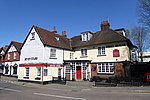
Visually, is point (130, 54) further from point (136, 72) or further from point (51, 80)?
point (51, 80)

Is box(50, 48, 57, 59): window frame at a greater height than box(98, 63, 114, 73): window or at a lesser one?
greater

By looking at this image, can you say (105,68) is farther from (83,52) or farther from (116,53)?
(83,52)

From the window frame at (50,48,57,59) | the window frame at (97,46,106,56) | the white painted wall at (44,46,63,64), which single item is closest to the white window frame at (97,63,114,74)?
the window frame at (97,46,106,56)

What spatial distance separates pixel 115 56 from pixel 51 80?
468 inches

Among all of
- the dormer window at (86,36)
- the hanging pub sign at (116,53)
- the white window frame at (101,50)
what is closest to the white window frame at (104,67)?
the hanging pub sign at (116,53)

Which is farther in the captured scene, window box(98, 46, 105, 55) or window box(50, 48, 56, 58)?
window box(98, 46, 105, 55)

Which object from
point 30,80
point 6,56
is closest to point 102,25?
point 30,80

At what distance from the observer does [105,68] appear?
2620cm

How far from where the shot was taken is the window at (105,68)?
84.1 feet

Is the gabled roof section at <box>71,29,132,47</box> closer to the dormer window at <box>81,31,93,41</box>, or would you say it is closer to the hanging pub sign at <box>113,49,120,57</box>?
the dormer window at <box>81,31,93,41</box>

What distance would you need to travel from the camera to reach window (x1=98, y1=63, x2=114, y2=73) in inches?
1009

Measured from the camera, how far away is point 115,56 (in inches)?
1008

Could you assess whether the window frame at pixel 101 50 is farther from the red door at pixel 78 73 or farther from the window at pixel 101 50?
the red door at pixel 78 73

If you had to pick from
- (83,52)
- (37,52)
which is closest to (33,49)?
(37,52)
